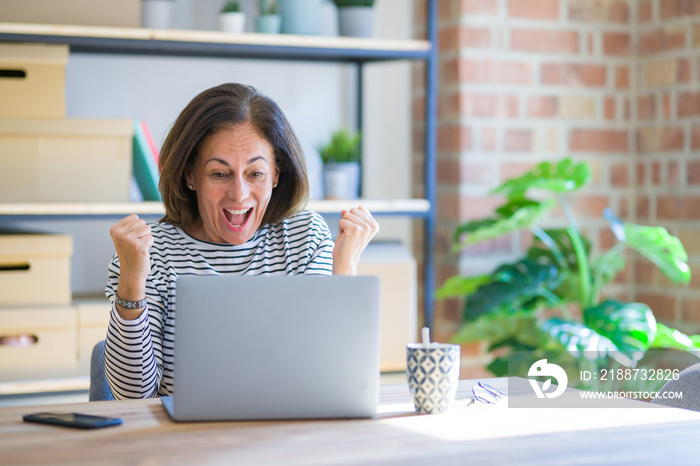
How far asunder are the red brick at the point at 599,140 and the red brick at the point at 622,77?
157mm

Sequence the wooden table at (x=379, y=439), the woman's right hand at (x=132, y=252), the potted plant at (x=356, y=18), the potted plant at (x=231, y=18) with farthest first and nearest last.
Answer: the potted plant at (x=356, y=18) → the potted plant at (x=231, y=18) → the woman's right hand at (x=132, y=252) → the wooden table at (x=379, y=439)

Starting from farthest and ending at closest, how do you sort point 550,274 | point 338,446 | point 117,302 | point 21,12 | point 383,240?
point 383,240 → point 550,274 → point 21,12 → point 117,302 → point 338,446

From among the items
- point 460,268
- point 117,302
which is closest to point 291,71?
point 460,268

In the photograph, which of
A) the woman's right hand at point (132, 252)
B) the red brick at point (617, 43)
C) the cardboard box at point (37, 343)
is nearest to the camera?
the woman's right hand at point (132, 252)

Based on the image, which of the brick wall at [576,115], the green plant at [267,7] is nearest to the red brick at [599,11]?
the brick wall at [576,115]

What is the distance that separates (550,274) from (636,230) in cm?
27

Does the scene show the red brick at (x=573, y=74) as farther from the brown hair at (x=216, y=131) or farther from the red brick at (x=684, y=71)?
the brown hair at (x=216, y=131)

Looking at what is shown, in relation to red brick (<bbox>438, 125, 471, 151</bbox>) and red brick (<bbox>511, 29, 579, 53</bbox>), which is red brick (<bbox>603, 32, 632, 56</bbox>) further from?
red brick (<bbox>438, 125, 471, 151</bbox>)

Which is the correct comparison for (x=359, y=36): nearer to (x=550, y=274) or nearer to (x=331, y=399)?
(x=550, y=274)

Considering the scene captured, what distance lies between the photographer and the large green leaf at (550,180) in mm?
2470

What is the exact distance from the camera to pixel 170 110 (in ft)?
9.25

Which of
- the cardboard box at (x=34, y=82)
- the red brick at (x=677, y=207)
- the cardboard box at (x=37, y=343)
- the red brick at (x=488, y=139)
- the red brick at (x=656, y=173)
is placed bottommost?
the cardboard box at (x=37, y=343)

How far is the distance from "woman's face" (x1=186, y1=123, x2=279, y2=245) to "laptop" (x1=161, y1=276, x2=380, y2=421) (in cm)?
56

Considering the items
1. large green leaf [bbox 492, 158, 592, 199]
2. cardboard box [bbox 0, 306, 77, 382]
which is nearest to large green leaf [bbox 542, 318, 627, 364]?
large green leaf [bbox 492, 158, 592, 199]
